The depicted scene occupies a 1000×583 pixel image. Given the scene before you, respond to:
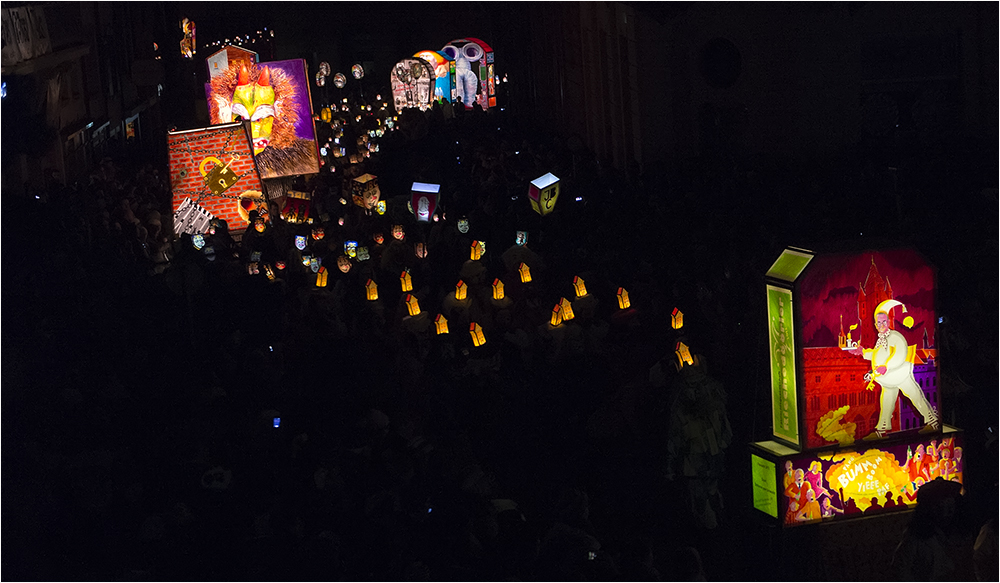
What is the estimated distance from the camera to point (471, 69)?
41031 mm

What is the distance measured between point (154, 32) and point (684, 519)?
108 ft

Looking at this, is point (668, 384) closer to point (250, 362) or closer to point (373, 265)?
point (250, 362)

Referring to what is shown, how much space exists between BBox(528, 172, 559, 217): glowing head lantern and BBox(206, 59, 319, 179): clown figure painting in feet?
24.0

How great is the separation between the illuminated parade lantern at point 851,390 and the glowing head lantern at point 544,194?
8.33 m

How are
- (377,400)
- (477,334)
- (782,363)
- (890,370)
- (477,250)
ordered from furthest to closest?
(477,250)
(477,334)
(377,400)
(890,370)
(782,363)

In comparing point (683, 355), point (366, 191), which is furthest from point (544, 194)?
point (683, 355)

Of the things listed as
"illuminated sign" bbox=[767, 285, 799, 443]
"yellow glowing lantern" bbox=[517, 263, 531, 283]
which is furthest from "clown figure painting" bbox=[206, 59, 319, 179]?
"illuminated sign" bbox=[767, 285, 799, 443]

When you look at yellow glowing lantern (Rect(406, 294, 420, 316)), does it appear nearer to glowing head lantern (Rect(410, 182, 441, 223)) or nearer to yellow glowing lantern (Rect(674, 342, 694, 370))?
yellow glowing lantern (Rect(674, 342, 694, 370))

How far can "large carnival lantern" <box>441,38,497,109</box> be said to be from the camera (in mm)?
40781

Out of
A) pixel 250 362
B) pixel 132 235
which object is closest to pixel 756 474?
pixel 250 362

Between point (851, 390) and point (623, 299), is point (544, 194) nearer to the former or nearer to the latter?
point (623, 299)

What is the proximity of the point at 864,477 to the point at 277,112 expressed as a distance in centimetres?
1649

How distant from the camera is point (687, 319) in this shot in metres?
12.2

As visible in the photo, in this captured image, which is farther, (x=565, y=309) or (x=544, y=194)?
(x=544, y=194)
